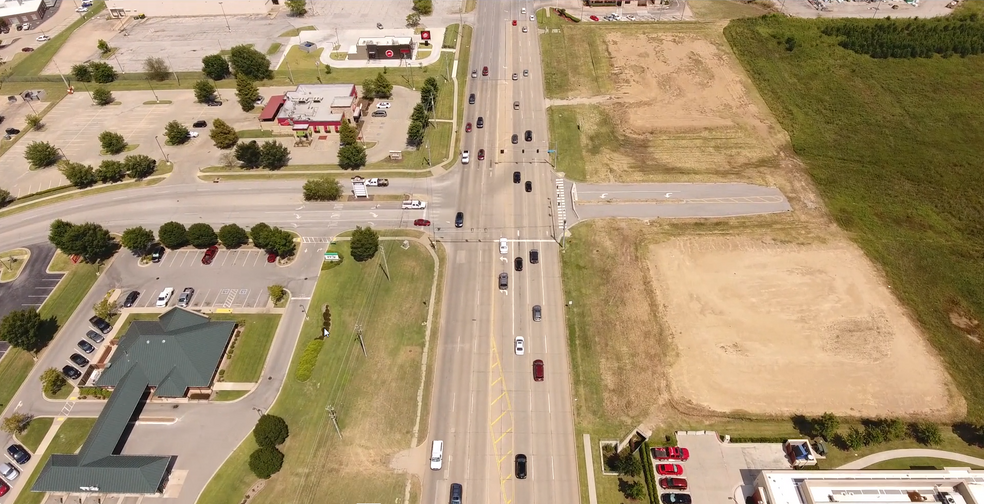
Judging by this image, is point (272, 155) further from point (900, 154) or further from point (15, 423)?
point (900, 154)

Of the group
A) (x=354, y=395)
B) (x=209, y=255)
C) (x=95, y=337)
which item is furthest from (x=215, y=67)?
(x=354, y=395)

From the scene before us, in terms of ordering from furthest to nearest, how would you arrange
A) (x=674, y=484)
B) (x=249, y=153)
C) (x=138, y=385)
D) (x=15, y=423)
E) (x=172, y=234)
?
(x=249, y=153) < (x=172, y=234) < (x=138, y=385) < (x=15, y=423) < (x=674, y=484)

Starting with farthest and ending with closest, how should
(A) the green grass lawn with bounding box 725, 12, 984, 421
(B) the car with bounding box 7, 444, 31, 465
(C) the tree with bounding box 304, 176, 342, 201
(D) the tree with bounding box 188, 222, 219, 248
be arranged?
(C) the tree with bounding box 304, 176, 342, 201 < (D) the tree with bounding box 188, 222, 219, 248 < (A) the green grass lawn with bounding box 725, 12, 984, 421 < (B) the car with bounding box 7, 444, 31, 465

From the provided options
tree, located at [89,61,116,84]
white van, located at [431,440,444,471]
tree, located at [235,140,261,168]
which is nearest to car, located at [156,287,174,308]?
tree, located at [235,140,261,168]

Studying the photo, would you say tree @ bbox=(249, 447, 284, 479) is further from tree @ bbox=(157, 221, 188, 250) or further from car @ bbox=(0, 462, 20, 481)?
tree @ bbox=(157, 221, 188, 250)

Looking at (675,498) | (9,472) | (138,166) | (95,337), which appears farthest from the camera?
(138,166)

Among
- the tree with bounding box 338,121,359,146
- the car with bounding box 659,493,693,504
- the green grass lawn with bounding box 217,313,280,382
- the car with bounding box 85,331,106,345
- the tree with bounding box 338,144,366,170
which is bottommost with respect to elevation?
the car with bounding box 659,493,693,504

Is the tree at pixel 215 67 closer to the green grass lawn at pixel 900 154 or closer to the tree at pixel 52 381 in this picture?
the tree at pixel 52 381
